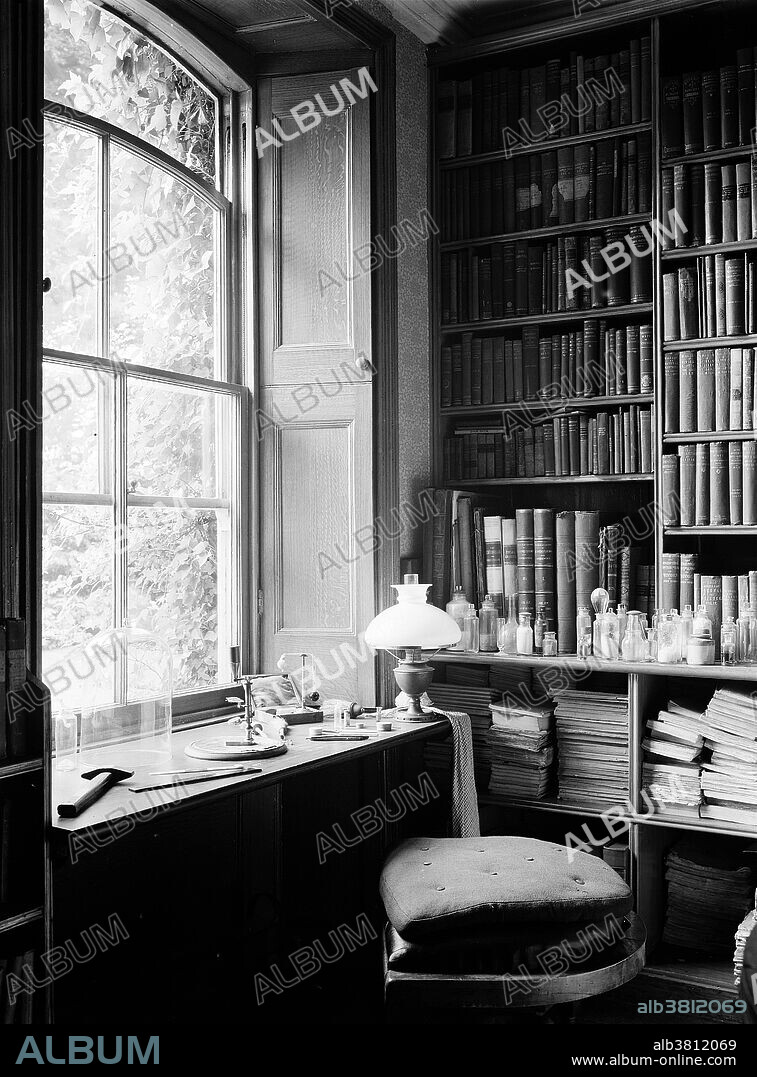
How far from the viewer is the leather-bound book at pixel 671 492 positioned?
3.52 m

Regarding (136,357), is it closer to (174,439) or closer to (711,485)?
(174,439)

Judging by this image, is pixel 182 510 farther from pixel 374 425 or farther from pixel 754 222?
pixel 754 222

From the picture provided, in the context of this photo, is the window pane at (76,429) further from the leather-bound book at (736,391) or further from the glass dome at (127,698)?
the leather-bound book at (736,391)

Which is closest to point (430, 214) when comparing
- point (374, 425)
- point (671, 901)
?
point (374, 425)

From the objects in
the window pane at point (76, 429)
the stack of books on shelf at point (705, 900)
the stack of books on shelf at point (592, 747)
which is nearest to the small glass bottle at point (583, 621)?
the stack of books on shelf at point (592, 747)

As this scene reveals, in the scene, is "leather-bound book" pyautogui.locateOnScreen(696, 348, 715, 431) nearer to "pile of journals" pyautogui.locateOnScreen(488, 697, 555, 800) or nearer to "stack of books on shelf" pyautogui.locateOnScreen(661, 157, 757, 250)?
"stack of books on shelf" pyautogui.locateOnScreen(661, 157, 757, 250)

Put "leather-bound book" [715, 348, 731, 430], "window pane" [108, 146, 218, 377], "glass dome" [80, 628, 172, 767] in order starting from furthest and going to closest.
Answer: "leather-bound book" [715, 348, 731, 430] < "window pane" [108, 146, 218, 377] < "glass dome" [80, 628, 172, 767]

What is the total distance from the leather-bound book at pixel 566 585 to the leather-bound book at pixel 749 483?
59cm

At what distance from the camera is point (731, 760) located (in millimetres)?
3279

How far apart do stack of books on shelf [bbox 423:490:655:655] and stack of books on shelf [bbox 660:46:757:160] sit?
1331 mm

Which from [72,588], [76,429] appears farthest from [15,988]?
[76,429]

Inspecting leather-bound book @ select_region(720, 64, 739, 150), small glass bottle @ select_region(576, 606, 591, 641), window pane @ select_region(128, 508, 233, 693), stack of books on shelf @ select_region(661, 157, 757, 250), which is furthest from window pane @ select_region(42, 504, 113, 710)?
leather-bound book @ select_region(720, 64, 739, 150)

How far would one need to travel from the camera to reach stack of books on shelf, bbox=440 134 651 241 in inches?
143

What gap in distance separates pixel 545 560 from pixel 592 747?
Result: 2.23 ft
